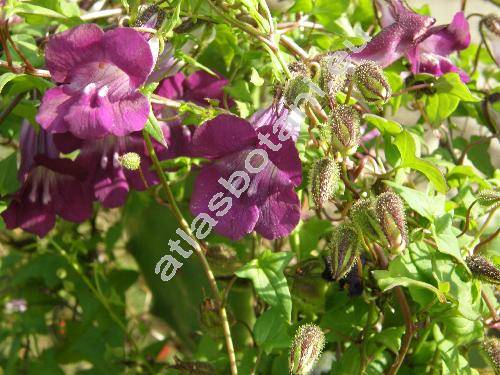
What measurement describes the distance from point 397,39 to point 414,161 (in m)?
0.15

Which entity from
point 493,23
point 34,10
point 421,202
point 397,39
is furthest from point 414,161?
point 34,10

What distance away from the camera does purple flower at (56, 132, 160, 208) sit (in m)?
0.83

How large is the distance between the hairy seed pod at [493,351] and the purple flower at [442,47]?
31 cm

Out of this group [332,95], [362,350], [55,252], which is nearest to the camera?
[332,95]

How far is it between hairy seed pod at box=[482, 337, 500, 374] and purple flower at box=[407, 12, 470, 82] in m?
0.31

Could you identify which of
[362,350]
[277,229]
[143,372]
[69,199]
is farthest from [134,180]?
[143,372]

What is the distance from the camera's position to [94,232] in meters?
1.14

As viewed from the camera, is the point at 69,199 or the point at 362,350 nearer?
the point at 362,350

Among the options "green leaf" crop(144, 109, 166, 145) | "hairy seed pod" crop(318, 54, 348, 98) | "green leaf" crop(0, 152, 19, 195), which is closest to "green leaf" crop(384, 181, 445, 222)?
"hairy seed pod" crop(318, 54, 348, 98)

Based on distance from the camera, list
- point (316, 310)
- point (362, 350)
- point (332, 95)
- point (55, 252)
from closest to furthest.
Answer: point (332, 95), point (362, 350), point (316, 310), point (55, 252)

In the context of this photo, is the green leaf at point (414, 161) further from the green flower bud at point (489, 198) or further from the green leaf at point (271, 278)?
the green leaf at point (271, 278)

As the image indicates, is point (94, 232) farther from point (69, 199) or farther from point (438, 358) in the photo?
point (438, 358)

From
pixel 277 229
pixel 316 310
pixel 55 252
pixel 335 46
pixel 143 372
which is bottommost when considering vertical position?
pixel 143 372

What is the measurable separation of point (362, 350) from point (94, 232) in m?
0.53
